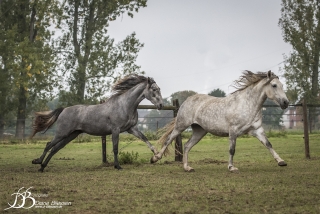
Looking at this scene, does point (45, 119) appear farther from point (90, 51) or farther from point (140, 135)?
point (90, 51)

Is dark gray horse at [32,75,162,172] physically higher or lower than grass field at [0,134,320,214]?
higher

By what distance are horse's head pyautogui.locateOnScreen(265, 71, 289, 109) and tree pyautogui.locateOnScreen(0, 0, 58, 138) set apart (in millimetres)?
21206

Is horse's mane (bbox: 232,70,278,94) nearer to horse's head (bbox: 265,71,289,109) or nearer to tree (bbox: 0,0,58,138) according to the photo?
horse's head (bbox: 265,71,289,109)

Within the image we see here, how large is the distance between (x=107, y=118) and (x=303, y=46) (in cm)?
3418

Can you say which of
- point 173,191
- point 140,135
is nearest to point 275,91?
point 140,135

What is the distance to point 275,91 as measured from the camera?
9.96 meters

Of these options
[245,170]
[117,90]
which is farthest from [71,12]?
[245,170]

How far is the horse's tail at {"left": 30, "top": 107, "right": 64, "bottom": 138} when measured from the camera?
11578 millimetres

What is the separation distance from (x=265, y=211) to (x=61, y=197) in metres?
2.85

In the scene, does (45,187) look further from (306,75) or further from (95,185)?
(306,75)

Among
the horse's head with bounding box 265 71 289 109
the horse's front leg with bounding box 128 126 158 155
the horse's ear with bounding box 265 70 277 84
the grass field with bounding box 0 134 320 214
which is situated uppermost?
the horse's ear with bounding box 265 70 277 84

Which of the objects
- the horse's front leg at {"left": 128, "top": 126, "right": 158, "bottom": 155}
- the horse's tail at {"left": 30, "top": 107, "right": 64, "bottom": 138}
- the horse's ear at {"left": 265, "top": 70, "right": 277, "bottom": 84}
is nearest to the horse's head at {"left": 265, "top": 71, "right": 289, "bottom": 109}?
the horse's ear at {"left": 265, "top": 70, "right": 277, "bottom": 84}

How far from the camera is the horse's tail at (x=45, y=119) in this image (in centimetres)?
1158

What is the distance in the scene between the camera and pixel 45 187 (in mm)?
7773
